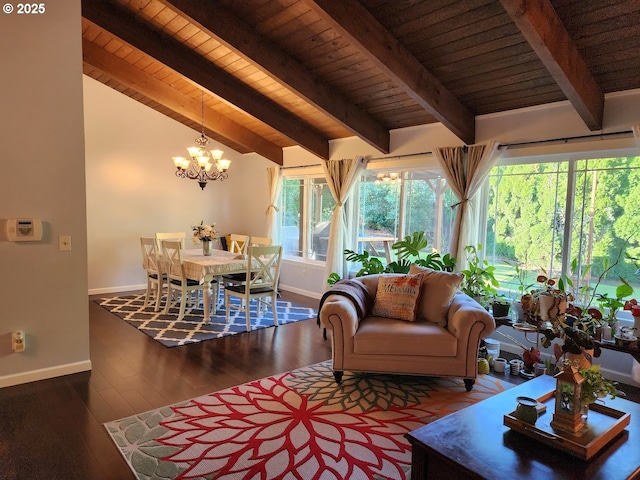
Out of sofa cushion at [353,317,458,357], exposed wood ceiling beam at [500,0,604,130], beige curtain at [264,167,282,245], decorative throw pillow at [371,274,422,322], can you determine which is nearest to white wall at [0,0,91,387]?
sofa cushion at [353,317,458,357]

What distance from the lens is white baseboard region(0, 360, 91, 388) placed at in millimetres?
3199

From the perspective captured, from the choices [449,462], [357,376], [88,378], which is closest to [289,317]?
[357,376]

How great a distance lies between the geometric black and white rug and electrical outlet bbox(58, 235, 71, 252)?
1.39 meters

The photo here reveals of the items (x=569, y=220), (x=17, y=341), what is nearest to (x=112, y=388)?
(x=17, y=341)

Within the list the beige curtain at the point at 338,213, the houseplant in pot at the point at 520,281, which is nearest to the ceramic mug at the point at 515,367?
the houseplant in pot at the point at 520,281

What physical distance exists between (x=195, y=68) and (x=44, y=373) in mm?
3598

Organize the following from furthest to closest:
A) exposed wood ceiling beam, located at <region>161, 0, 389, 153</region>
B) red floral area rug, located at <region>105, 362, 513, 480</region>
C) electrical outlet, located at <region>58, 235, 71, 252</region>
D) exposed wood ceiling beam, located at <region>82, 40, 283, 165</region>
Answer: exposed wood ceiling beam, located at <region>82, 40, 283, 165</region> → exposed wood ceiling beam, located at <region>161, 0, 389, 153</region> → electrical outlet, located at <region>58, 235, 71, 252</region> → red floral area rug, located at <region>105, 362, 513, 480</region>

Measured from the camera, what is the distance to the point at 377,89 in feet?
15.1

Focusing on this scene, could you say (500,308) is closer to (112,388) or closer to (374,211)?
(374,211)

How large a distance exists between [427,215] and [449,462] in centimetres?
387

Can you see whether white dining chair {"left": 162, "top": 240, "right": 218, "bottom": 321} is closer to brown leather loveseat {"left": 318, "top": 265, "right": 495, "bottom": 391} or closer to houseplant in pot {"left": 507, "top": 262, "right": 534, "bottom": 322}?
brown leather loveseat {"left": 318, "top": 265, "right": 495, "bottom": 391}

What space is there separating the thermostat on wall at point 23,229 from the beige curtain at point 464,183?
13.2 ft

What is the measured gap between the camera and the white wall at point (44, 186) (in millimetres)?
3135

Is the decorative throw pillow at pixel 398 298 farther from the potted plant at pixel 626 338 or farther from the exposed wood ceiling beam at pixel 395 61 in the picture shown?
the exposed wood ceiling beam at pixel 395 61
